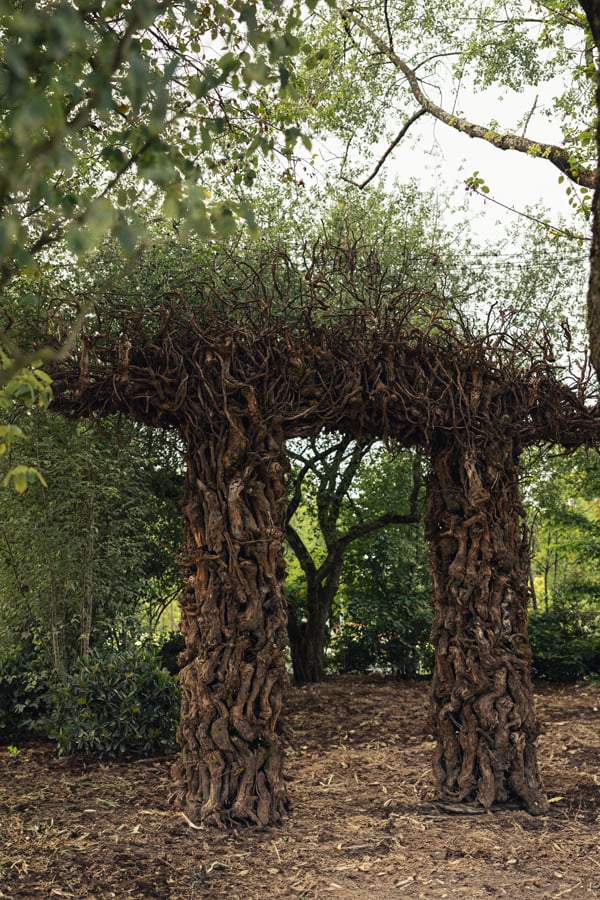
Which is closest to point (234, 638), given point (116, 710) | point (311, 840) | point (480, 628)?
point (311, 840)

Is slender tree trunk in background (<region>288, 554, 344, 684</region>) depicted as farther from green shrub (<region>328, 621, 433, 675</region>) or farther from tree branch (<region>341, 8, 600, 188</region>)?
tree branch (<region>341, 8, 600, 188</region>)

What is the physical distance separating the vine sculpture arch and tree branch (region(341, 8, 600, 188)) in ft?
9.28

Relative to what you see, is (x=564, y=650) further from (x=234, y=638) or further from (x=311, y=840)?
(x=234, y=638)

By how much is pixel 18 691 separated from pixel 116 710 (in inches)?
57.5

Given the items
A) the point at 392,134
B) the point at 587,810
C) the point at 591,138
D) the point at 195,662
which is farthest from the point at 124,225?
the point at 392,134

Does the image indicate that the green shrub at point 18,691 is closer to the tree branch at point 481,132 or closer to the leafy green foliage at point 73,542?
the leafy green foliage at point 73,542

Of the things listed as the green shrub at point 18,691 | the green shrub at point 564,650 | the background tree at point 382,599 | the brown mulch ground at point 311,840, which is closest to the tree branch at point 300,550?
the background tree at point 382,599

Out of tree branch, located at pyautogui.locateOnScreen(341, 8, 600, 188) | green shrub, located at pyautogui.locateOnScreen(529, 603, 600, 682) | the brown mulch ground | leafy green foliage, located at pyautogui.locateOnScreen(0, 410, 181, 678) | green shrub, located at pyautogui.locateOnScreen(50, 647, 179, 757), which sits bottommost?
the brown mulch ground

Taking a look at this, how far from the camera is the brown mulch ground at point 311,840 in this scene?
12.7ft

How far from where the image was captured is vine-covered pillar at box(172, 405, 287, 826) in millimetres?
4445

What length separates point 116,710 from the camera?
21.2 feet

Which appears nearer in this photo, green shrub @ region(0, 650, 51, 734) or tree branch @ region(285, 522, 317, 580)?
green shrub @ region(0, 650, 51, 734)

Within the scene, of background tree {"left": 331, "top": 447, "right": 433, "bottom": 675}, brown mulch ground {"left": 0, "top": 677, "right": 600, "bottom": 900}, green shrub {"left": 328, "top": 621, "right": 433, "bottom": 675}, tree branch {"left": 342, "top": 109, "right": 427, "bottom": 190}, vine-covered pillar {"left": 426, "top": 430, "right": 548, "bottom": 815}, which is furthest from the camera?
green shrub {"left": 328, "top": 621, "right": 433, "bottom": 675}

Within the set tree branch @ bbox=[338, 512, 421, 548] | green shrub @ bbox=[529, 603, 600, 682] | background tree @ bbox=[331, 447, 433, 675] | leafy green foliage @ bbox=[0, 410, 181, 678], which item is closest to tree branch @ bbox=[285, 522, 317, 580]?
tree branch @ bbox=[338, 512, 421, 548]
